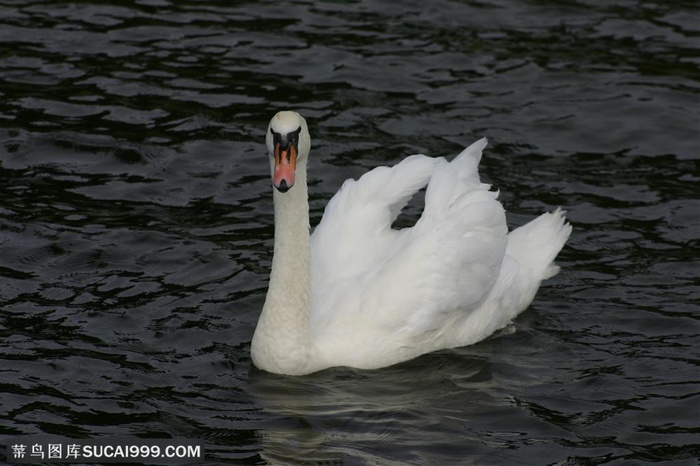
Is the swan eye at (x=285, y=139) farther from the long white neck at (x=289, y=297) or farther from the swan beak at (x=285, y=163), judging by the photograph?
the long white neck at (x=289, y=297)

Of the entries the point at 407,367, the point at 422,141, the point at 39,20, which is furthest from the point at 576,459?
the point at 39,20


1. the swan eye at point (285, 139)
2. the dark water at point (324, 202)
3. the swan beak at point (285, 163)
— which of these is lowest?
the dark water at point (324, 202)

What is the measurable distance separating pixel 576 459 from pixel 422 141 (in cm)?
571

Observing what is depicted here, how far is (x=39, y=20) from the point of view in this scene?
16078mm

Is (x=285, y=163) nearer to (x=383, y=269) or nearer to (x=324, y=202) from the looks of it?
(x=383, y=269)

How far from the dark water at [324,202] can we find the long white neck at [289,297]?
151 millimetres

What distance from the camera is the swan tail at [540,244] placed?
10.9 metres

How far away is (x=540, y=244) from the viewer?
11.0m

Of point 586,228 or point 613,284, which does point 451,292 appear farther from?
point 586,228

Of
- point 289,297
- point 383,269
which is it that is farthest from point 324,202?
point 289,297

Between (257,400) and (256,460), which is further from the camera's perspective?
(257,400)

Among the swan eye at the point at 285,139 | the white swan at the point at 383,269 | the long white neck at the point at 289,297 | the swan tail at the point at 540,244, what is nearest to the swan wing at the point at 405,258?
the white swan at the point at 383,269

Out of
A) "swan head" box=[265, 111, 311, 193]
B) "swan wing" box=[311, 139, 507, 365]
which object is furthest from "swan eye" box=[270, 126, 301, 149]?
"swan wing" box=[311, 139, 507, 365]

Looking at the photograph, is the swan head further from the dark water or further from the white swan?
the dark water
